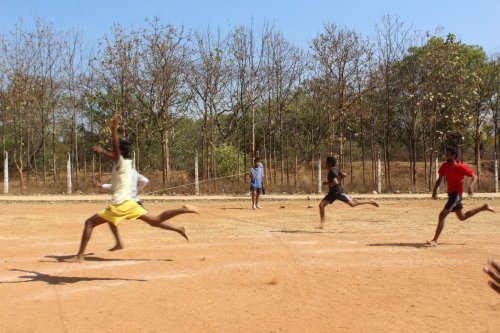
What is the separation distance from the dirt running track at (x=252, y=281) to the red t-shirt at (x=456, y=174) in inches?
39.1

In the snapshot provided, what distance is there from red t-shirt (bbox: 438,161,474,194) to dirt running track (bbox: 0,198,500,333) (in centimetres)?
99

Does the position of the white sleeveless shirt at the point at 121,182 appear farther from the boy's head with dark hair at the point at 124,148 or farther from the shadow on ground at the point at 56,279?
the shadow on ground at the point at 56,279

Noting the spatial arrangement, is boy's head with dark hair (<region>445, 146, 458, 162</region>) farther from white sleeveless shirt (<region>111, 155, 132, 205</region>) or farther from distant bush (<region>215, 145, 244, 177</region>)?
distant bush (<region>215, 145, 244, 177</region>)

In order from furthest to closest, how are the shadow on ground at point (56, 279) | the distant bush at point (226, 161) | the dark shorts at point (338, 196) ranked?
the distant bush at point (226, 161) → the dark shorts at point (338, 196) → the shadow on ground at point (56, 279)

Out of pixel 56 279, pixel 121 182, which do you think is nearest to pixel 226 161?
pixel 121 182

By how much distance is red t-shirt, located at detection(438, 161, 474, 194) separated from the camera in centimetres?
911

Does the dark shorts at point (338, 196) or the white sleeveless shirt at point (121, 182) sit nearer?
the white sleeveless shirt at point (121, 182)

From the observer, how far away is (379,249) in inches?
341

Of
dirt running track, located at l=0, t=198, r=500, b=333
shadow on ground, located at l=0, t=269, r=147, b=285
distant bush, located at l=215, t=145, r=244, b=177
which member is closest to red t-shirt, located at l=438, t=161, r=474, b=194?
dirt running track, located at l=0, t=198, r=500, b=333

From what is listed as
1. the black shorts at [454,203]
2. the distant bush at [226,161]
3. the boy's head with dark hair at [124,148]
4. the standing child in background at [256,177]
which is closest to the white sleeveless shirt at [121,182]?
the boy's head with dark hair at [124,148]

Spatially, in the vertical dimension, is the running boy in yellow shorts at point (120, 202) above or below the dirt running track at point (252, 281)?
above

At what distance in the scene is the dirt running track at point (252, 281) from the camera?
509cm

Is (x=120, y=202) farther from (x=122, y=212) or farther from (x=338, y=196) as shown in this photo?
(x=338, y=196)

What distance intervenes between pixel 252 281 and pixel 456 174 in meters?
4.60
